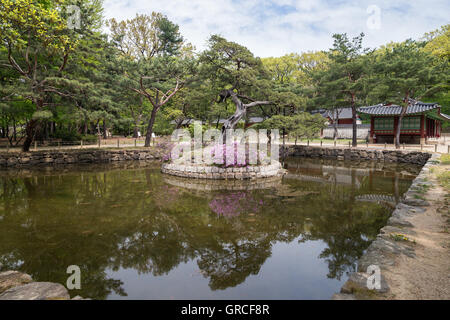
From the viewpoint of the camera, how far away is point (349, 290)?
3199 mm

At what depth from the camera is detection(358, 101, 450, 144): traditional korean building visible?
25781 mm

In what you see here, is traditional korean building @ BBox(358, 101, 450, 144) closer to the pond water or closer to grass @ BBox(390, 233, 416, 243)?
the pond water

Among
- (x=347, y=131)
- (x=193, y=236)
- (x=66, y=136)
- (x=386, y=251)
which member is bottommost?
(x=193, y=236)

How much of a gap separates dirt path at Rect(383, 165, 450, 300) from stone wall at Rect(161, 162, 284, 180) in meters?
8.12

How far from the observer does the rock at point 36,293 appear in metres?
3.18

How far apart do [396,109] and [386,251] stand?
28.5 meters

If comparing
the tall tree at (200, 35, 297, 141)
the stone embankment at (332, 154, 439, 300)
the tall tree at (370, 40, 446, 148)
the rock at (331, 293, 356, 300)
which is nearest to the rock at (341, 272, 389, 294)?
the stone embankment at (332, 154, 439, 300)

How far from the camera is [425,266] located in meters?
3.80

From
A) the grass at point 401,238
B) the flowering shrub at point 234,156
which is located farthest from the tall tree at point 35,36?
the grass at point 401,238

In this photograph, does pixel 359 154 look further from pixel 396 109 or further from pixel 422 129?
pixel 422 129

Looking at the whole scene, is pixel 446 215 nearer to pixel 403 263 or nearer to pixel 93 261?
pixel 403 263

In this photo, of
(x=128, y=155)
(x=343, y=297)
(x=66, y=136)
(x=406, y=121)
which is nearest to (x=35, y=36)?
(x=128, y=155)

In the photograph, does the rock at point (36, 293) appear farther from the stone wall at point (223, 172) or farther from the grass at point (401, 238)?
the stone wall at point (223, 172)
